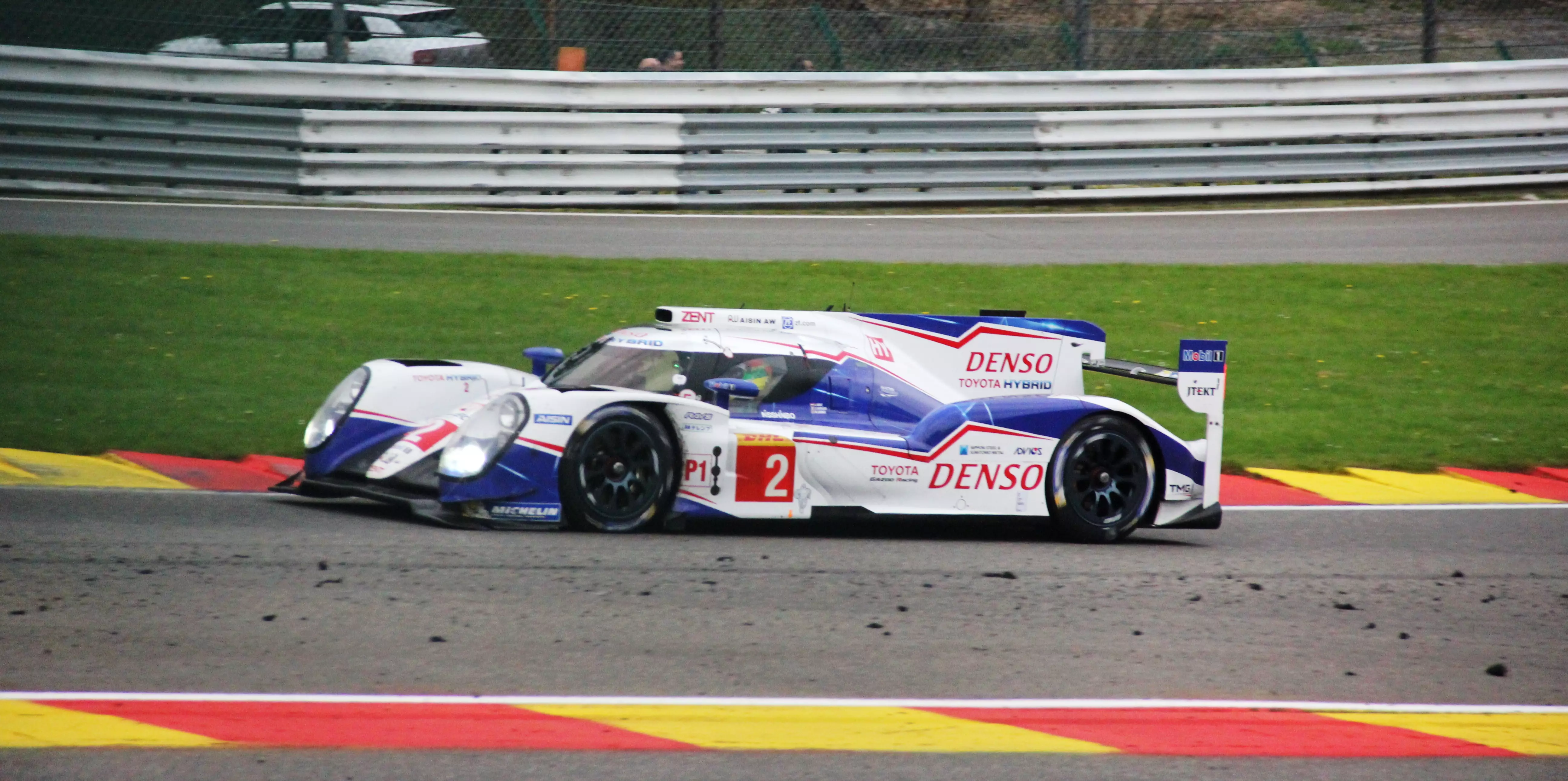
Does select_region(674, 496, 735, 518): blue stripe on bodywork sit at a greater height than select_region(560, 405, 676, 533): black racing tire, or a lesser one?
lesser

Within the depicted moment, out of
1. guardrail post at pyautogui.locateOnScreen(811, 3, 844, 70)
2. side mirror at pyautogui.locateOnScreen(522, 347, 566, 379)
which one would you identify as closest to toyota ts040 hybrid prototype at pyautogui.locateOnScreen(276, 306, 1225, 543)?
side mirror at pyautogui.locateOnScreen(522, 347, 566, 379)

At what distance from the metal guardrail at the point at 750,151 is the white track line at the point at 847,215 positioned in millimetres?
121

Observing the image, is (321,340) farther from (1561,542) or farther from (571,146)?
(1561,542)

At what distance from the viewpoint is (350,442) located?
7.67 meters

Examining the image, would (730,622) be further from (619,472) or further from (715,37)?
(715,37)

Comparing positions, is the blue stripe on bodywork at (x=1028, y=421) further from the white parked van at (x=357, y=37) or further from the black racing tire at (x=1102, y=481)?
the white parked van at (x=357, y=37)

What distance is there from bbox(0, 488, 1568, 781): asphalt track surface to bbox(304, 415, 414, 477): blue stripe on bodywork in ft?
0.77

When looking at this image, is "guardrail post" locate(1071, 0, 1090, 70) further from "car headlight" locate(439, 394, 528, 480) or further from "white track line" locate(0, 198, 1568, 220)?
"car headlight" locate(439, 394, 528, 480)

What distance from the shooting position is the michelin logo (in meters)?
7.18

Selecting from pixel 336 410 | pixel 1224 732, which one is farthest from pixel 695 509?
pixel 1224 732

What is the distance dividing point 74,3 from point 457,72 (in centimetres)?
379

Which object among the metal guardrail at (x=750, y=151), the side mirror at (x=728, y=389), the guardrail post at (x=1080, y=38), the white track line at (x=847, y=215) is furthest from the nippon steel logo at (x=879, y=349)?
the guardrail post at (x=1080, y=38)

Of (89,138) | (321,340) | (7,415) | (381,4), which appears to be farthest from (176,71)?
(7,415)

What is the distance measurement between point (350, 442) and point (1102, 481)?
12.2 feet
